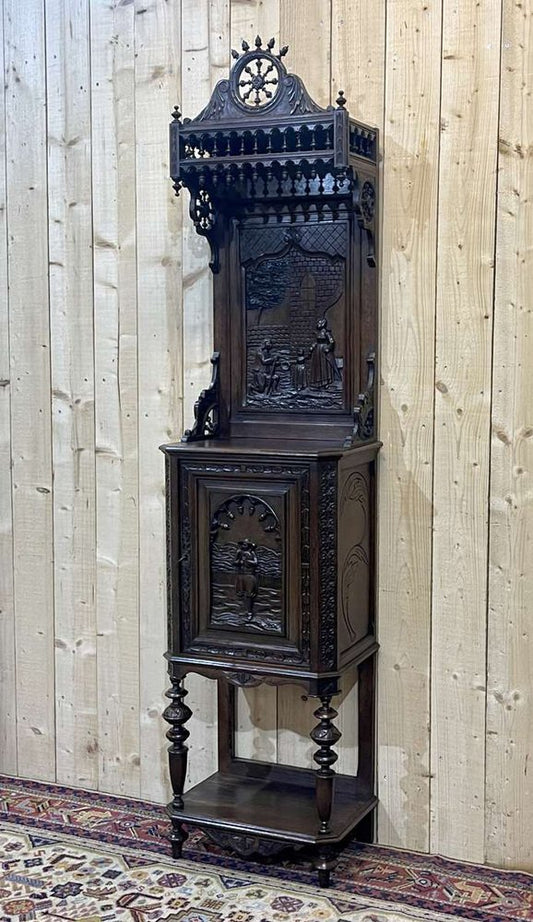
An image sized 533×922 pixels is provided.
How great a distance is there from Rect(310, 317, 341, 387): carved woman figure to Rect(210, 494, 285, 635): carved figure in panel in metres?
0.47

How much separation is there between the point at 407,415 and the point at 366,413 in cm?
13

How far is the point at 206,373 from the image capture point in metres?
3.26

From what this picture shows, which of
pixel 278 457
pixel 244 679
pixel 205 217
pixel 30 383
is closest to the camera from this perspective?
pixel 278 457

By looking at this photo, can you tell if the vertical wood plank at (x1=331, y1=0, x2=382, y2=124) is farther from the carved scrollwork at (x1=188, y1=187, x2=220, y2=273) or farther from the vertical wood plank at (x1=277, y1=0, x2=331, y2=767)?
the carved scrollwork at (x1=188, y1=187, x2=220, y2=273)

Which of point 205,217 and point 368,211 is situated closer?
point 368,211

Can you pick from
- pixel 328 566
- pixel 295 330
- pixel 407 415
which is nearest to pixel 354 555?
pixel 328 566

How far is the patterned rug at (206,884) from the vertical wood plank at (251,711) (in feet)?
0.98

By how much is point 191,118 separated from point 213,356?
70 cm

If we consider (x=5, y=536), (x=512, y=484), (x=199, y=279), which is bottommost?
(x=5, y=536)

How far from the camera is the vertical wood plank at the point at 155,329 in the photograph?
325 cm

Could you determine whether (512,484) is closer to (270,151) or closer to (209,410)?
(209,410)

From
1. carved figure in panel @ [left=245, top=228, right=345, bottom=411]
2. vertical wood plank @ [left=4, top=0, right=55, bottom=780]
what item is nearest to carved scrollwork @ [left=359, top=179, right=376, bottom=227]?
carved figure in panel @ [left=245, top=228, right=345, bottom=411]

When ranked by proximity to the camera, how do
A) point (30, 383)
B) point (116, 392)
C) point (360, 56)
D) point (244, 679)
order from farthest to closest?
point (30, 383)
point (116, 392)
point (360, 56)
point (244, 679)

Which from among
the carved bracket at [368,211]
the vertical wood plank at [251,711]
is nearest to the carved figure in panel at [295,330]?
the carved bracket at [368,211]
